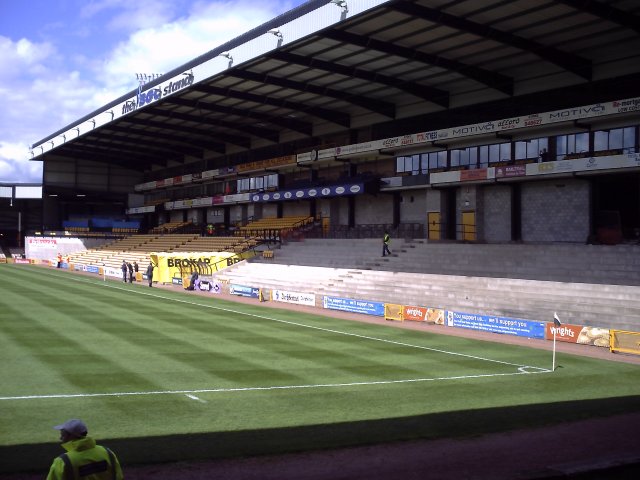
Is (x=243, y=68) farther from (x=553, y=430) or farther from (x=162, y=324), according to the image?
(x=553, y=430)

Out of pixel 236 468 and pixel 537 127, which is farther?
pixel 537 127

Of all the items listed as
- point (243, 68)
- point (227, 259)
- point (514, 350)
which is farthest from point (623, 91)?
point (227, 259)

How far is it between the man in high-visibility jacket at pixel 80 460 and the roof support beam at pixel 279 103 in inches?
1709

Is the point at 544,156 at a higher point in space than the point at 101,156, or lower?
lower

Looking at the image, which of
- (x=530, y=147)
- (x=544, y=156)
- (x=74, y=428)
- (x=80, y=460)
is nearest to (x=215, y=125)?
(x=530, y=147)

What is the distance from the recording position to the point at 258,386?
51.4 ft

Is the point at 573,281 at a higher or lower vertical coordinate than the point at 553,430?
higher

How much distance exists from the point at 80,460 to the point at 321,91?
141 ft

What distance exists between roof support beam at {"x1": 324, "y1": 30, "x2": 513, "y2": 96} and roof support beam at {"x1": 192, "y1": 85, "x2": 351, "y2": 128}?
1593 cm

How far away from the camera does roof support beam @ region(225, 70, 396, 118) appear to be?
142 feet

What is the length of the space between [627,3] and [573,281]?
43.9 feet

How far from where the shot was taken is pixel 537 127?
39438 mm

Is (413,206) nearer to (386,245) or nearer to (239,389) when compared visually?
(386,245)

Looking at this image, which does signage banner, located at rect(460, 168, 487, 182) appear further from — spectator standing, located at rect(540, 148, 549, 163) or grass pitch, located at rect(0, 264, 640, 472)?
grass pitch, located at rect(0, 264, 640, 472)
